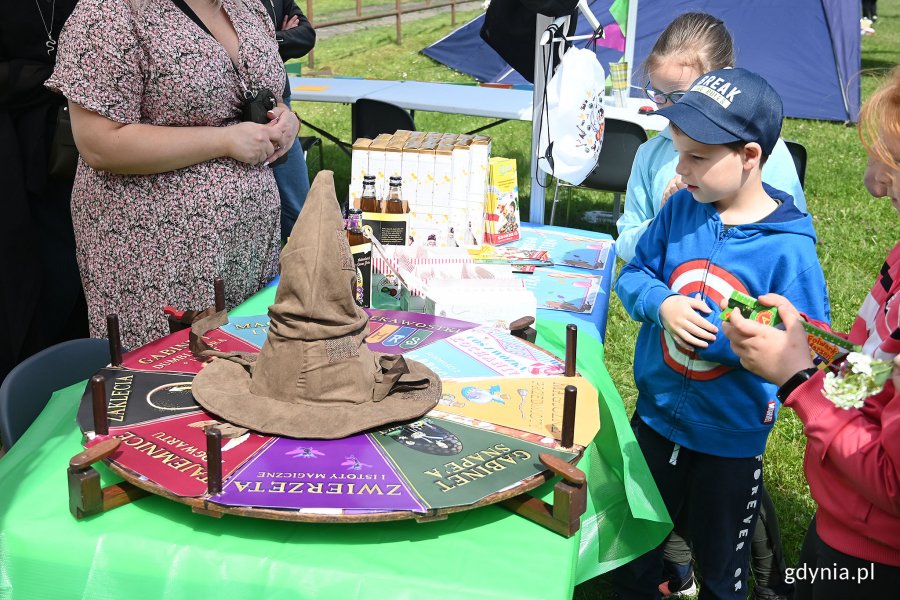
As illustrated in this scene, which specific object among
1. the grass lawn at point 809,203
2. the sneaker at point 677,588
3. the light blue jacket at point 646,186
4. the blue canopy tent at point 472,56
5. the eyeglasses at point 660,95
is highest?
the blue canopy tent at point 472,56

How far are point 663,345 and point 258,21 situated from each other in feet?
4.47

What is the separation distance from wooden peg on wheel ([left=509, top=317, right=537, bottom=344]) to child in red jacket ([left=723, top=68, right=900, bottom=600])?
0.49 meters

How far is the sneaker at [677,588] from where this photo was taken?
2.40 metres

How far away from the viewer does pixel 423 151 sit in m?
2.57

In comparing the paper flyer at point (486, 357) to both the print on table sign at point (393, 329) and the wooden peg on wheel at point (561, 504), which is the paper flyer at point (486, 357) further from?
the wooden peg on wheel at point (561, 504)

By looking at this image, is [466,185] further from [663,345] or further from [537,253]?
[663,345]

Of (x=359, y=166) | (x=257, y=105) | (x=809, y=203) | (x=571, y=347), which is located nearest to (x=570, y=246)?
(x=359, y=166)

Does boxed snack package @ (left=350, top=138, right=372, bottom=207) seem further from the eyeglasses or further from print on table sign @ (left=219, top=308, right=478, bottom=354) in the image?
the eyeglasses

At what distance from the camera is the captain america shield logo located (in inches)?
69.4

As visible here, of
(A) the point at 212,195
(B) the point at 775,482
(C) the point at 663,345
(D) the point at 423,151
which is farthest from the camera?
(B) the point at 775,482

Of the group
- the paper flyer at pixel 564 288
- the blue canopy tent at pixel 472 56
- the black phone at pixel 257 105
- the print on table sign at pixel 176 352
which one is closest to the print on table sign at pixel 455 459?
the print on table sign at pixel 176 352

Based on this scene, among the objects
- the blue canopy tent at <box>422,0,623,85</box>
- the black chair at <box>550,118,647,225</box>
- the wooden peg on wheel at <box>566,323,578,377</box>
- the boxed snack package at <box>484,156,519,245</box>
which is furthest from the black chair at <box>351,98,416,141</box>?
the blue canopy tent at <box>422,0,623,85</box>

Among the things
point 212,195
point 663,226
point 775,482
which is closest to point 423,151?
point 212,195

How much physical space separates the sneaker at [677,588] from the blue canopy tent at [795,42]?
6.84m
